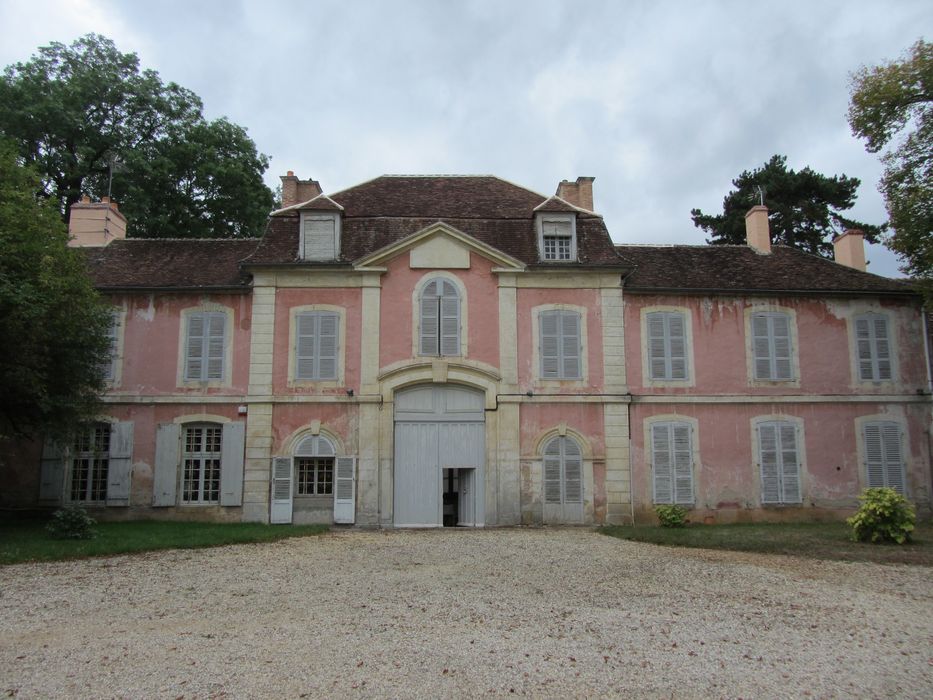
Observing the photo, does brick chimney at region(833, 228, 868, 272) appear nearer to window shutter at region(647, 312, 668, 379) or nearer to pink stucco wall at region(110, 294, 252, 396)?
window shutter at region(647, 312, 668, 379)

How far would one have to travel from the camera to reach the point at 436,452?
16.2 meters

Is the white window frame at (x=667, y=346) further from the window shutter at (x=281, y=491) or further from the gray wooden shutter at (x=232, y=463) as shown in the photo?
the gray wooden shutter at (x=232, y=463)

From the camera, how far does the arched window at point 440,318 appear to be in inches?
645

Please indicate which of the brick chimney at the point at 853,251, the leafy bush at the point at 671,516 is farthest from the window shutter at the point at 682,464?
the brick chimney at the point at 853,251

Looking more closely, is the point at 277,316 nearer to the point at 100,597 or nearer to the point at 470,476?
the point at 470,476

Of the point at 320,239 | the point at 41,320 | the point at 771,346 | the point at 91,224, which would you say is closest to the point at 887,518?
the point at 771,346

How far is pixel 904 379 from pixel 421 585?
13.3m

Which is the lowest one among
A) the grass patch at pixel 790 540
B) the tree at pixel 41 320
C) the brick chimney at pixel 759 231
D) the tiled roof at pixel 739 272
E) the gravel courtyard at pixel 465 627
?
the gravel courtyard at pixel 465 627

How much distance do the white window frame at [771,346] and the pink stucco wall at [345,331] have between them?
28.4ft

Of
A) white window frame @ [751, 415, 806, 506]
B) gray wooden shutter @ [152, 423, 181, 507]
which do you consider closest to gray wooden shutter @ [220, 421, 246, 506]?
gray wooden shutter @ [152, 423, 181, 507]

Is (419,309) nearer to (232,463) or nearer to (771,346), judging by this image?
(232,463)

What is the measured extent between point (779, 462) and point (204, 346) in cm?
1284

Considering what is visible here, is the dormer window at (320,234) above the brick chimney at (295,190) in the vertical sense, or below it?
below

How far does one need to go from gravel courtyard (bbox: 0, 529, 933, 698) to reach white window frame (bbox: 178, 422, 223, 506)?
5.17m
